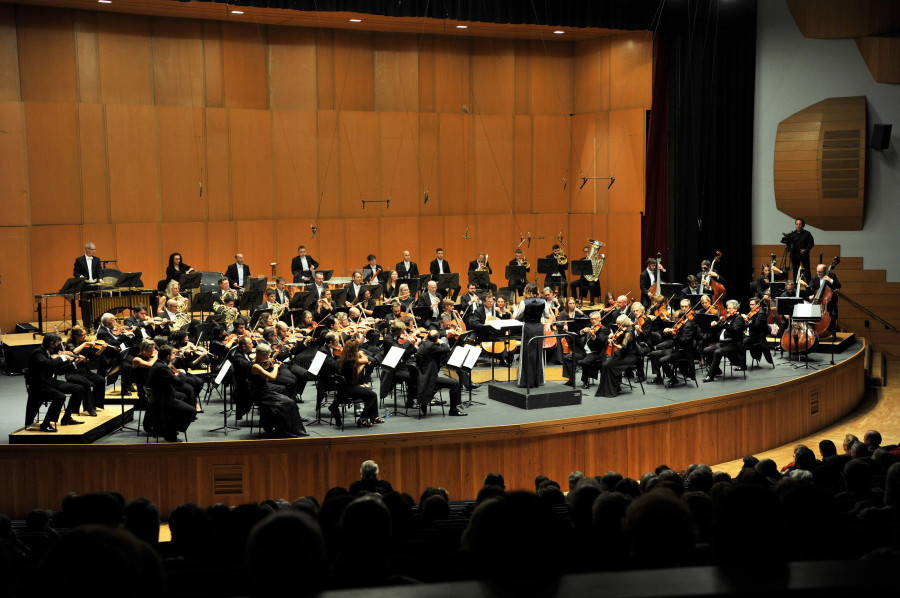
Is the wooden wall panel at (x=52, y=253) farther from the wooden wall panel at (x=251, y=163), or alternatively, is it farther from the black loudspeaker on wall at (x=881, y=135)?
the black loudspeaker on wall at (x=881, y=135)

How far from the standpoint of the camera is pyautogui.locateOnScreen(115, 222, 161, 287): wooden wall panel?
55.2ft

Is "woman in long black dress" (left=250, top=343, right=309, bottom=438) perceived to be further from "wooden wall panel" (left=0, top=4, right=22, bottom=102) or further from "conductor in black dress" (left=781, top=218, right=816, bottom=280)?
"conductor in black dress" (left=781, top=218, right=816, bottom=280)

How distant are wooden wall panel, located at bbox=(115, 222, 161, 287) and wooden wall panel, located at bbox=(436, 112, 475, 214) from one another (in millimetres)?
5804

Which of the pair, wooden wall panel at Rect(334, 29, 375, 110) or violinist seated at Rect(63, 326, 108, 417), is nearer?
violinist seated at Rect(63, 326, 108, 417)

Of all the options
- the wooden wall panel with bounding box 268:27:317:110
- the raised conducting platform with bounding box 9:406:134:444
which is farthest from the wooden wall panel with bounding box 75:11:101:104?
the raised conducting platform with bounding box 9:406:134:444

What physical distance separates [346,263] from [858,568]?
704 inches

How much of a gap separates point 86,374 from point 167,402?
5.53 feet

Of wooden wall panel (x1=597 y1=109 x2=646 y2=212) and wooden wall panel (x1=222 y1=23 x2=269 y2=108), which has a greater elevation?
wooden wall panel (x1=222 y1=23 x2=269 y2=108)

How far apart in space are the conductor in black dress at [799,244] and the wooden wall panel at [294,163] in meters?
9.45

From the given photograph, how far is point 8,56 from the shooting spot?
15.5 meters

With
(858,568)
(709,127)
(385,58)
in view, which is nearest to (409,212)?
(385,58)

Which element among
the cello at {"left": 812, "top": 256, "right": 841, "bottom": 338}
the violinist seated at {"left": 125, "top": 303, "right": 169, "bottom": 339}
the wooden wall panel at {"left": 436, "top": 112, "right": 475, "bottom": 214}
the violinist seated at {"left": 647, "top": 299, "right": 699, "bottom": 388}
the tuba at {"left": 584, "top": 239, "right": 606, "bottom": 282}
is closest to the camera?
the violinist seated at {"left": 125, "top": 303, "right": 169, "bottom": 339}

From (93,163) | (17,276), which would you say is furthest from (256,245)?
(17,276)

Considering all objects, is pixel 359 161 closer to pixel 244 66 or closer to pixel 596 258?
pixel 244 66
